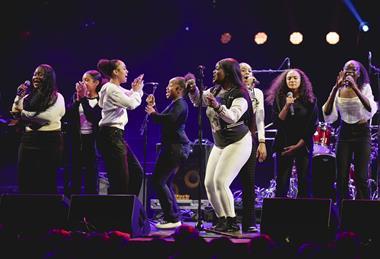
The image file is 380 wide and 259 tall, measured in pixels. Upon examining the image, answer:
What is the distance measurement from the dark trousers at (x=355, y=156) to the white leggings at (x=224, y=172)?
1.26 meters

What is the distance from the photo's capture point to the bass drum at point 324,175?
9180 mm

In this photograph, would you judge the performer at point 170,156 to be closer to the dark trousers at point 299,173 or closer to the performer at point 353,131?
the dark trousers at point 299,173

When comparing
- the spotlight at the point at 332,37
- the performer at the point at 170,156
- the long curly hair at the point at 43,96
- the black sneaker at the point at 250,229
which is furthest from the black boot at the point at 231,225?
the spotlight at the point at 332,37

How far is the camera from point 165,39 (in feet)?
39.9

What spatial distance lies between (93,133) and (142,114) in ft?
16.4

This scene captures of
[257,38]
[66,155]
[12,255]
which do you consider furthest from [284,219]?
[257,38]

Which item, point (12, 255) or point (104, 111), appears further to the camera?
point (104, 111)

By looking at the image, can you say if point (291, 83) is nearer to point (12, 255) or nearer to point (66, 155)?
point (66, 155)

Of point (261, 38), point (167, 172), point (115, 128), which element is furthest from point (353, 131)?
point (261, 38)

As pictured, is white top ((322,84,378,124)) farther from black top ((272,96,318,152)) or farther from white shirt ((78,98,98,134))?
white shirt ((78,98,98,134))

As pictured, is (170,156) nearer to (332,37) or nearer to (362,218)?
(362,218)

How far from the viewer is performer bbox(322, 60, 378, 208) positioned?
6.73m

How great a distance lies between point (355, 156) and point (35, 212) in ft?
12.4

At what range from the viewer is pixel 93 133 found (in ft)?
24.1
